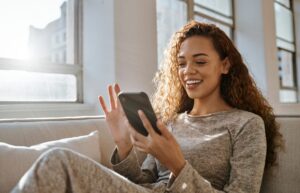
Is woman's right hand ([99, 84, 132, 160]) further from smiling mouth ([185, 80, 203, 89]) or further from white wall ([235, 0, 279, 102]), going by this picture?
white wall ([235, 0, 279, 102])

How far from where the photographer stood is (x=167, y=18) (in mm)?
2762

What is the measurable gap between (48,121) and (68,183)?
25.6 inches

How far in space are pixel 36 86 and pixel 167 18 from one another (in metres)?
1.27

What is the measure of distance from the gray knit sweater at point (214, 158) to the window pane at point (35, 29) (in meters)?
1.00

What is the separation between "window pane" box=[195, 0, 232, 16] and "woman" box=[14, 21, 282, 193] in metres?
2.00

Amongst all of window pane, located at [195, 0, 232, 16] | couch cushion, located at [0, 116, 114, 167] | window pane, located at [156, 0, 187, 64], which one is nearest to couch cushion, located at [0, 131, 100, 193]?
couch cushion, located at [0, 116, 114, 167]

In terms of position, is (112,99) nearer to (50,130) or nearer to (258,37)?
(50,130)

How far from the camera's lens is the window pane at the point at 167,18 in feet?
8.70

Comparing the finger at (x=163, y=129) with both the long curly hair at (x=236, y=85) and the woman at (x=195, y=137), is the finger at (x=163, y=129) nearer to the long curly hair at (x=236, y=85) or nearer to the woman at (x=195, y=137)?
the woman at (x=195, y=137)

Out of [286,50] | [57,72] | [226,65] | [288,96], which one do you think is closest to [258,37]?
[286,50]

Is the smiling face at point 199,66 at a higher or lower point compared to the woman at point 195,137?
higher

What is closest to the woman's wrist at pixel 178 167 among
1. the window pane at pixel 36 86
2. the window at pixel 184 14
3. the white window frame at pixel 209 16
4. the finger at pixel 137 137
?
the finger at pixel 137 137

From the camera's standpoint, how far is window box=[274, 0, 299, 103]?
4.37 meters

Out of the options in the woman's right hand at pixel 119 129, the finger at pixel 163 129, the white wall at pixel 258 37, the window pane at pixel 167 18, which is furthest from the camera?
the white wall at pixel 258 37
